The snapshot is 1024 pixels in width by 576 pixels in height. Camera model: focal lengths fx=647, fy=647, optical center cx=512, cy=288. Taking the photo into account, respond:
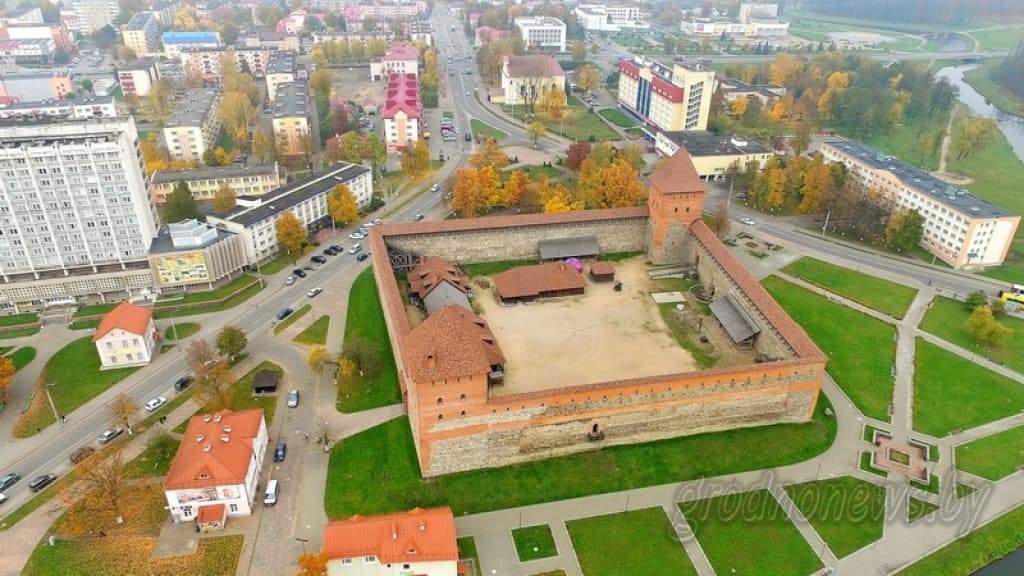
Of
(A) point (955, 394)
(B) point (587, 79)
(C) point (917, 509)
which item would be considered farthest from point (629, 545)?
(B) point (587, 79)

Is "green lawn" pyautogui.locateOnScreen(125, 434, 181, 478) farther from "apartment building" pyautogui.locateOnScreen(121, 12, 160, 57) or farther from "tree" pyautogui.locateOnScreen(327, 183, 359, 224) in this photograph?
"apartment building" pyautogui.locateOnScreen(121, 12, 160, 57)

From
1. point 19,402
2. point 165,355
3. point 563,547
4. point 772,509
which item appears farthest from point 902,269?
point 19,402

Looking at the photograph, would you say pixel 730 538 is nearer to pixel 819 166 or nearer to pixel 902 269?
pixel 902 269

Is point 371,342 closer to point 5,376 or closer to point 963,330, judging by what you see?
point 5,376

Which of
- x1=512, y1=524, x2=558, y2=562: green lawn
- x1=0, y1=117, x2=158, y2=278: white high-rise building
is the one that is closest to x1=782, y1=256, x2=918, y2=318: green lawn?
x1=512, y1=524, x2=558, y2=562: green lawn

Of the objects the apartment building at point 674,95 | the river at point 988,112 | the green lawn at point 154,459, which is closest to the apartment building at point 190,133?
the green lawn at point 154,459

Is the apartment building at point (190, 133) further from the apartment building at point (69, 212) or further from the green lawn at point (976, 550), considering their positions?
the green lawn at point (976, 550)
